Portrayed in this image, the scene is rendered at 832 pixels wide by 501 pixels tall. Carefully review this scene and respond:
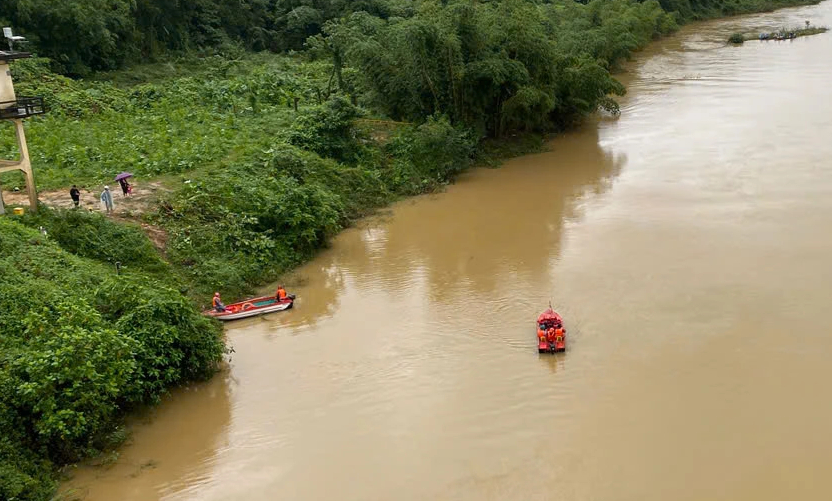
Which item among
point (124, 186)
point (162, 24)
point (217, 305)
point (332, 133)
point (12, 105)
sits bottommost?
point (217, 305)

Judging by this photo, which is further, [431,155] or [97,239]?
[431,155]

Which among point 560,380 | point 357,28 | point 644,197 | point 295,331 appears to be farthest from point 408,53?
point 560,380

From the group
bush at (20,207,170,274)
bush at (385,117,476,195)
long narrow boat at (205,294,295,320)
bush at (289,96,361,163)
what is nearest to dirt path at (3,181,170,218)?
bush at (20,207,170,274)

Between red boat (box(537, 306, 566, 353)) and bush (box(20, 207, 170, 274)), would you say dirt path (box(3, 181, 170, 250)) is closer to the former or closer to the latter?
bush (box(20, 207, 170, 274))

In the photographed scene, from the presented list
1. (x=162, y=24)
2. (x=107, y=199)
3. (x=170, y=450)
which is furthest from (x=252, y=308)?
(x=162, y=24)

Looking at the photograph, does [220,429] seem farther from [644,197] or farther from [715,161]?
[715,161]

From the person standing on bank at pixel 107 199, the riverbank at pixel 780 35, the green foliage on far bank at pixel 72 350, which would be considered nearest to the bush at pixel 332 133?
the person standing on bank at pixel 107 199

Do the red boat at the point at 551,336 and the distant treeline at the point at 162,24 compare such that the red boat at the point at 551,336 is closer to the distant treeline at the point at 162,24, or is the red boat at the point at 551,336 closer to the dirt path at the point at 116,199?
the dirt path at the point at 116,199

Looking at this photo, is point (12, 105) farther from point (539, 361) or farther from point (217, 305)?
point (539, 361)
